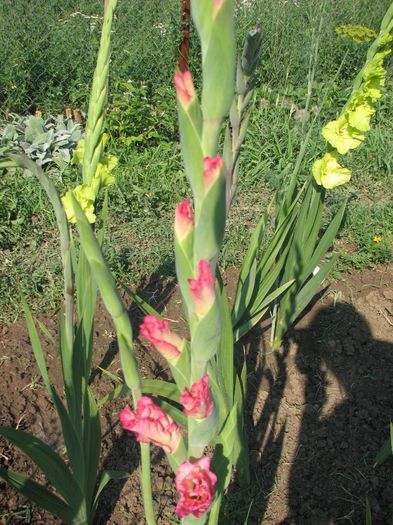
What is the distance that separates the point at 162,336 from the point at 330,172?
4.82ft

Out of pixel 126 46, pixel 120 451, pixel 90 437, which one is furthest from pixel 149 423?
pixel 126 46

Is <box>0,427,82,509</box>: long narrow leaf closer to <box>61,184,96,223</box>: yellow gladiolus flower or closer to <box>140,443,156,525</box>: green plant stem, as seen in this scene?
<box>140,443,156,525</box>: green plant stem

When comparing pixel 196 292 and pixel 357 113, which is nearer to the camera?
pixel 196 292

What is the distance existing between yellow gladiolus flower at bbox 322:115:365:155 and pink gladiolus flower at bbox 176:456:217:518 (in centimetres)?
146

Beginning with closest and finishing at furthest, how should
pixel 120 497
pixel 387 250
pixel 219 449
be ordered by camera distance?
pixel 219 449
pixel 120 497
pixel 387 250

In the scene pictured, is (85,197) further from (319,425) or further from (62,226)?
(319,425)

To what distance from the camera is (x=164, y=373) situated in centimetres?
238

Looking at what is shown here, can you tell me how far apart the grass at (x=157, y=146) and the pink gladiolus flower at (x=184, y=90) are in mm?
1742

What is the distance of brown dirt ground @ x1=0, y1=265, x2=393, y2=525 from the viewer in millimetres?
1950

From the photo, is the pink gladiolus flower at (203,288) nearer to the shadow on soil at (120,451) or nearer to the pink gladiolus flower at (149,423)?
the pink gladiolus flower at (149,423)

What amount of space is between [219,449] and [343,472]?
112 cm

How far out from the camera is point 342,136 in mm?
2072

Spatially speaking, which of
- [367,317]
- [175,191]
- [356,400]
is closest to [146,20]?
[175,191]

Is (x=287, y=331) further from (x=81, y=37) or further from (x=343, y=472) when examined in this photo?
(x=81, y=37)
